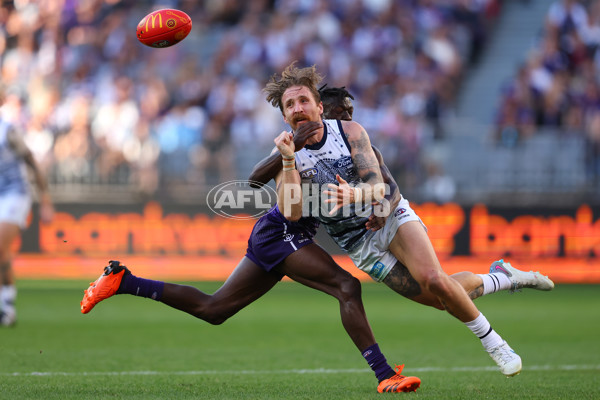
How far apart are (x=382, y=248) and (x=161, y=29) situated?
2487 mm

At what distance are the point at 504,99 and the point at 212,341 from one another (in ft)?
35.5

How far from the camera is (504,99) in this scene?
18438mm

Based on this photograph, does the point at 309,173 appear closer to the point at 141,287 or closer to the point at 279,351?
the point at 141,287

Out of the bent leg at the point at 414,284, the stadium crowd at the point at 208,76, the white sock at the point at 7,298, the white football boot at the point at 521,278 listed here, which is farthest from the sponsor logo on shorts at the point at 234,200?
the bent leg at the point at 414,284

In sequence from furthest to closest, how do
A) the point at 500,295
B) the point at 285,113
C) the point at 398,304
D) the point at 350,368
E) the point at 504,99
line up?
1. the point at 504,99
2. the point at 500,295
3. the point at 398,304
4. the point at 350,368
5. the point at 285,113

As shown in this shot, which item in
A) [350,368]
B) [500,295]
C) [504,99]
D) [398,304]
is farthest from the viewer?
[504,99]

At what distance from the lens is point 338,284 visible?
635 centimetres

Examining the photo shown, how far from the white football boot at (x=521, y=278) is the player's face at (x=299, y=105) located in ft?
6.39

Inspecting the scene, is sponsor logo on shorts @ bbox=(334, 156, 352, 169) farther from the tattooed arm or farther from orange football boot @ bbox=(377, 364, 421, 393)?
orange football boot @ bbox=(377, 364, 421, 393)

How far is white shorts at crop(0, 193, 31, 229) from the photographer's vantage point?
34.3ft

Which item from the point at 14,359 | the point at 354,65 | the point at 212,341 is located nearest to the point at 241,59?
the point at 354,65

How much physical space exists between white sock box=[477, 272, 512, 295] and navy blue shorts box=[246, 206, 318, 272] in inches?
55.8

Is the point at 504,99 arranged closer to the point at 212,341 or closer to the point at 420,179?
the point at 420,179

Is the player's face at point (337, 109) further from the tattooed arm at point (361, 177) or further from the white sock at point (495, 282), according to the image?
the white sock at point (495, 282)
